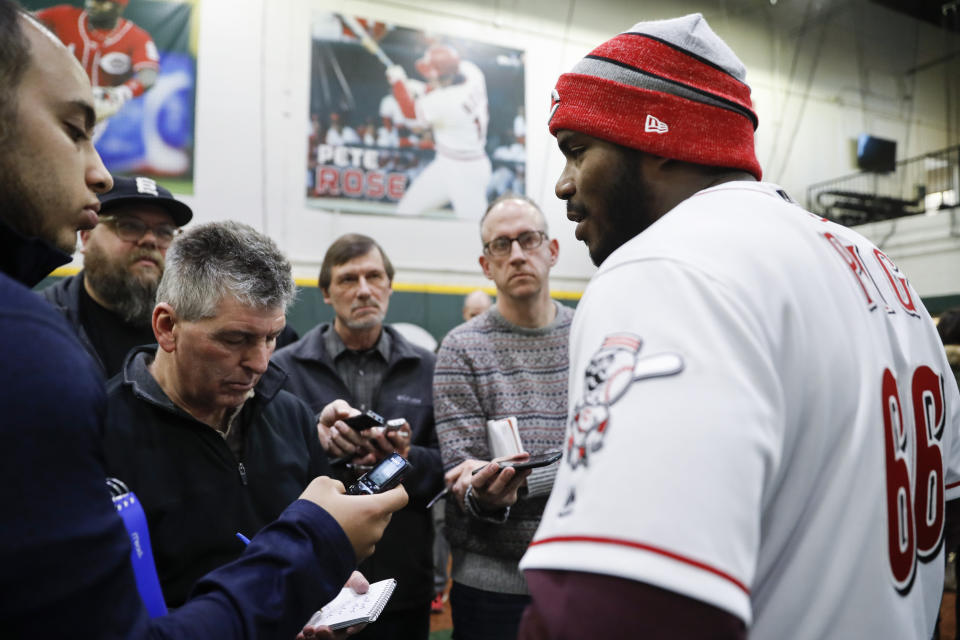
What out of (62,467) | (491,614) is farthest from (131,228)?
(62,467)

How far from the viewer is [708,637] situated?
61 cm

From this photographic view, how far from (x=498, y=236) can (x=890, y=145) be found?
14.2 meters

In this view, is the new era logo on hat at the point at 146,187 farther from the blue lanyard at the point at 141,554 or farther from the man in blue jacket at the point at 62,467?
the man in blue jacket at the point at 62,467

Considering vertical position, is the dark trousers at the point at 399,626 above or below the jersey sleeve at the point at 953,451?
below

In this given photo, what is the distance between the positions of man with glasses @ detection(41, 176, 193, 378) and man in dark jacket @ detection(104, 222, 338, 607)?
838 mm

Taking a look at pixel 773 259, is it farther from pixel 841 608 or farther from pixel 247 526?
pixel 247 526

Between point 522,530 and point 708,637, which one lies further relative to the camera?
point 522,530

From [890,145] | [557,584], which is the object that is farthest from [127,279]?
[890,145]

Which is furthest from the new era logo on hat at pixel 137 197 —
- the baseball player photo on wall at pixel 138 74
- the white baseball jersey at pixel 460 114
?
the white baseball jersey at pixel 460 114

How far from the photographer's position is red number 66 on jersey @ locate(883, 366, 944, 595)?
84 centimetres

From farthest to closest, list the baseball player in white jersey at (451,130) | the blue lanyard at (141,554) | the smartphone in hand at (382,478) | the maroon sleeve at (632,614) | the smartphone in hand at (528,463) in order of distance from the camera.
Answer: the baseball player in white jersey at (451,130), the smartphone in hand at (528,463), the smartphone in hand at (382,478), the blue lanyard at (141,554), the maroon sleeve at (632,614)

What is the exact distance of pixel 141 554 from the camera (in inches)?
46.7

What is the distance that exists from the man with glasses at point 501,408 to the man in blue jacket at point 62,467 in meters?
0.87

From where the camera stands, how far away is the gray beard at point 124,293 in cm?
250
